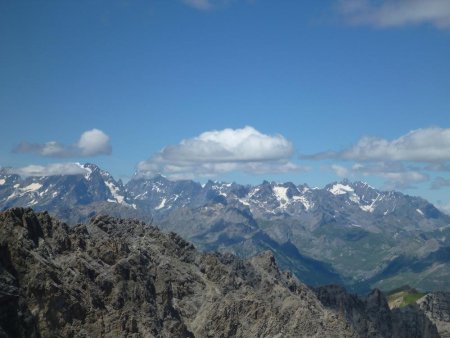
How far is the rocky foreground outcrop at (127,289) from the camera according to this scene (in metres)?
89.6

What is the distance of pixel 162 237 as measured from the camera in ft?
585

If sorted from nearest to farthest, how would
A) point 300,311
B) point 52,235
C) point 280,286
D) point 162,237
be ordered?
point 52,235
point 300,311
point 162,237
point 280,286

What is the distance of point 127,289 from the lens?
119 meters

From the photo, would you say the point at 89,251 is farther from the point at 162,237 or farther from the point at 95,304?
the point at 162,237

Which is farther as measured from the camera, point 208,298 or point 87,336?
point 208,298

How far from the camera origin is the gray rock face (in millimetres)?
89625

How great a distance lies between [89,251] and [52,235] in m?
10.2

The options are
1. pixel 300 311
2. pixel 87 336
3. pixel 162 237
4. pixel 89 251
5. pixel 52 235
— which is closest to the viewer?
pixel 87 336

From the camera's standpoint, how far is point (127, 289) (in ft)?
392

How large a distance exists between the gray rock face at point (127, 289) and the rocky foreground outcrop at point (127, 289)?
0.21 meters

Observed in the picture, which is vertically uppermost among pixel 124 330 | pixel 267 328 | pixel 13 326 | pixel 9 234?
pixel 9 234

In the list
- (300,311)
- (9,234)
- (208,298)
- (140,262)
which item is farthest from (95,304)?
(300,311)

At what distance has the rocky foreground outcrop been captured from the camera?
89.6 meters

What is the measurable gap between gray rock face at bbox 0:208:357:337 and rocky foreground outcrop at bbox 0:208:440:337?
8.2 inches
